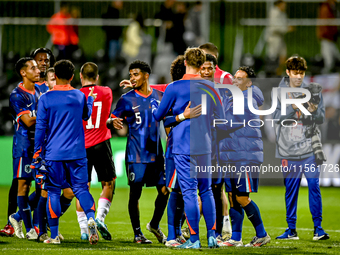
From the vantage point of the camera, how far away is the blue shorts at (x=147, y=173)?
752 centimetres

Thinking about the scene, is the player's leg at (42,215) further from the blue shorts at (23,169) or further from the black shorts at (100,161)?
the black shorts at (100,161)

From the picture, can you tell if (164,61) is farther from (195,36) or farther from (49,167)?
(49,167)

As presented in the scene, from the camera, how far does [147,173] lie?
24.8 ft

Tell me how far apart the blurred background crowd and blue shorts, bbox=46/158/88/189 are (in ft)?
27.5

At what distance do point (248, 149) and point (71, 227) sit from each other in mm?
3372

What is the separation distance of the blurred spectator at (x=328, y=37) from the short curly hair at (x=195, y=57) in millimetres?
9736

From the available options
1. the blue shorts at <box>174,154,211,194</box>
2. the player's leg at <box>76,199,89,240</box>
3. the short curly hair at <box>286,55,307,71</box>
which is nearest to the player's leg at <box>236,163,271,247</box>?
the blue shorts at <box>174,154,211,194</box>

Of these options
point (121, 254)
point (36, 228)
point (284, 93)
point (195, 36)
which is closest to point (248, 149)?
point (284, 93)

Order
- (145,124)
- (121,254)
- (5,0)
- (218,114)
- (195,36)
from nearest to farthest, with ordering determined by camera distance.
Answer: (121,254)
(218,114)
(145,124)
(195,36)
(5,0)

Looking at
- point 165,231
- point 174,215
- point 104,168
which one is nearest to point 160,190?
point 174,215

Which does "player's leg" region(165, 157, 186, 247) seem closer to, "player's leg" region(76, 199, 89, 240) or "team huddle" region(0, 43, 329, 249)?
"team huddle" region(0, 43, 329, 249)

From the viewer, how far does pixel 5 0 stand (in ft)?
52.9

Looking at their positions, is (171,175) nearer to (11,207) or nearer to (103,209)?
(103,209)

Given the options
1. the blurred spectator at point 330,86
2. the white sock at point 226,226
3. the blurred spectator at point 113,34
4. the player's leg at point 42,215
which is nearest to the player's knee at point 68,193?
the player's leg at point 42,215
